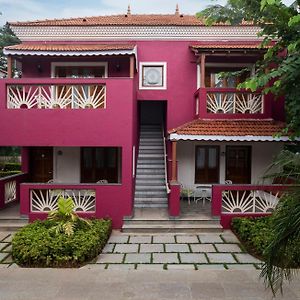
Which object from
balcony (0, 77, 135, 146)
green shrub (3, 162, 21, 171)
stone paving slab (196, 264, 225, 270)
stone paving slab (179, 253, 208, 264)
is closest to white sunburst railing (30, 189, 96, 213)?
balcony (0, 77, 135, 146)

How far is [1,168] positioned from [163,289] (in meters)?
22.0

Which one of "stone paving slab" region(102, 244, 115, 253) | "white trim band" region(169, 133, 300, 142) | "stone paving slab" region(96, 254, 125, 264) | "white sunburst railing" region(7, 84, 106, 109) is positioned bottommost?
"stone paving slab" region(102, 244, 115, 253)

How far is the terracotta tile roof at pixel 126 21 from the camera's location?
12648mm

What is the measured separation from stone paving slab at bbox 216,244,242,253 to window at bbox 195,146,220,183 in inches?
199

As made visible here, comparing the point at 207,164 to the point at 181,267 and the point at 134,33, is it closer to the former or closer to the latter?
the point at 134,33

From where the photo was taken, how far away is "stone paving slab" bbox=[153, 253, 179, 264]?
7067mm

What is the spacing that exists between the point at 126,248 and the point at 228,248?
2.59 meters

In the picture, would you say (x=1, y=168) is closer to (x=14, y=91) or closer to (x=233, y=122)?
(x=14, y=91)

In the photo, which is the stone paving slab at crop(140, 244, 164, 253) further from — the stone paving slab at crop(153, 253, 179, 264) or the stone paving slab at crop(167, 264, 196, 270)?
the stone paving slab at crop(167, 264, 196, 270)

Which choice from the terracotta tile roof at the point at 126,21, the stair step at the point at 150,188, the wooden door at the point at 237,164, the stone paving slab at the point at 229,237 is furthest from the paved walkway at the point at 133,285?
the terracotta tile roof at the point at 126,21

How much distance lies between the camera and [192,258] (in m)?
7.28

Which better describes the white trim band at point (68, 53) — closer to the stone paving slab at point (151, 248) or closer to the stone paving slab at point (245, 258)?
the stone paving slab at point (151, 248)

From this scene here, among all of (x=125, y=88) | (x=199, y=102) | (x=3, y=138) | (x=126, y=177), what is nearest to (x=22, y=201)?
(x=3, y=138)

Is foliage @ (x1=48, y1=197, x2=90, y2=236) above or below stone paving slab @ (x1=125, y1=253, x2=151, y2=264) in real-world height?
above
